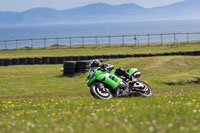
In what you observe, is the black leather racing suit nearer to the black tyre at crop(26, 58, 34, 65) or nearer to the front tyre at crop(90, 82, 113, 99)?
the front tyre at crop(90, 82, 113, 99)

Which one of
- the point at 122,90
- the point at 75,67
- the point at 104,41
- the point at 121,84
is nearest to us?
the point at 121,84

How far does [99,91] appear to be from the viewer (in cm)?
1292

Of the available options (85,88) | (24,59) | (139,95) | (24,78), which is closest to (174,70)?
(85,88)

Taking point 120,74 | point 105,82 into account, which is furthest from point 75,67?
point 105,82

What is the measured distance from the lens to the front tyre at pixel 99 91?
1281 cm

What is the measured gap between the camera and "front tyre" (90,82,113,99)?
12812mm

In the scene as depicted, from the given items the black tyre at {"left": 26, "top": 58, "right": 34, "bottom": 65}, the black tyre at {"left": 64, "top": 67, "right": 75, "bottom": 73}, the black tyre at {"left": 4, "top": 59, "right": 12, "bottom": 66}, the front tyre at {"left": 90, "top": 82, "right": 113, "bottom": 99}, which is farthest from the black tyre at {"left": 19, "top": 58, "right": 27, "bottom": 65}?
the front tyre at {"left": 90, "top": 82, "right": 113, "bottom": 99}

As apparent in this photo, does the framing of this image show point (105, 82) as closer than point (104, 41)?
Yes

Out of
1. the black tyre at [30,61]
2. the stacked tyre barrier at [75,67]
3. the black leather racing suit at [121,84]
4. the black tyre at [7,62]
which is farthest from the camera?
the black tyre at [30,61]

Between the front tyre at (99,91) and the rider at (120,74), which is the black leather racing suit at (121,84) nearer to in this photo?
the rider at (120,74)

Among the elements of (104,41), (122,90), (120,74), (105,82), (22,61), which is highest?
(104,41)

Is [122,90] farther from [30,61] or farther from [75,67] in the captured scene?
[30,61]

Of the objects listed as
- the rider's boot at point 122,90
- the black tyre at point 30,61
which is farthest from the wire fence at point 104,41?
the rider's boot at point 122,90

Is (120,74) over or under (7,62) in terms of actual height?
over
